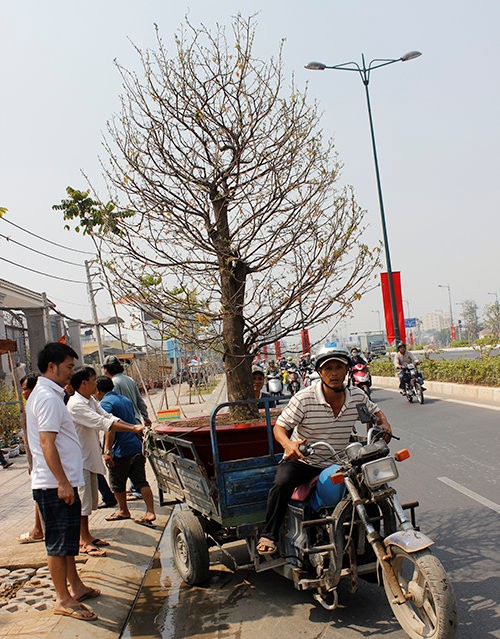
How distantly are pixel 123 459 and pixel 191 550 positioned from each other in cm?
203

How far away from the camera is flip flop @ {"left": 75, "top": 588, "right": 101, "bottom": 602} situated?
4.55 metres

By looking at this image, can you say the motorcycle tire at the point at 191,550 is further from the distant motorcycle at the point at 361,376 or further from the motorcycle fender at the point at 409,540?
the distant motorcycle at the point at 361,376

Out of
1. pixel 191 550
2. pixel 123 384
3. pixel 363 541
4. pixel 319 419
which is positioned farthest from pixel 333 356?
pixel 123 384

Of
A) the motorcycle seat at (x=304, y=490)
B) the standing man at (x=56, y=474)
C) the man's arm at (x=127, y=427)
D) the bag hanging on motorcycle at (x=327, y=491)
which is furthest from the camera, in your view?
the man's arm at (x=127, y=427)

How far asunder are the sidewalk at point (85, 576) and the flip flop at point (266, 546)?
1.07 meters

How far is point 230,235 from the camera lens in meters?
6.15

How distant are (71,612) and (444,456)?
584 centimetres

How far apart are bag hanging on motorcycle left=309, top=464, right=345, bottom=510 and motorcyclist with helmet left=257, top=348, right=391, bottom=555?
7.1 inches

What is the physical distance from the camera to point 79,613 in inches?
166

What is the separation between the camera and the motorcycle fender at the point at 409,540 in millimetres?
3252

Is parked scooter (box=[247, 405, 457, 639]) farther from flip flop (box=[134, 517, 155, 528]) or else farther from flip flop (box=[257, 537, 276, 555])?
flip flop (box=[134, 517, 155, 528])

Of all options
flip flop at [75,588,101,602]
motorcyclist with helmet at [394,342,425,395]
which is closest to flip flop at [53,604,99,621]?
flip flop at [75,588,101,602]

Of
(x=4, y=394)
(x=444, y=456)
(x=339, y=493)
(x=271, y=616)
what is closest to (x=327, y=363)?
(x=339, y=493)

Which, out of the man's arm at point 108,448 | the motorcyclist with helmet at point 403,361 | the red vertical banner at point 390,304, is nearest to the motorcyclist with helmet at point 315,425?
the man's arm at point 108,448
